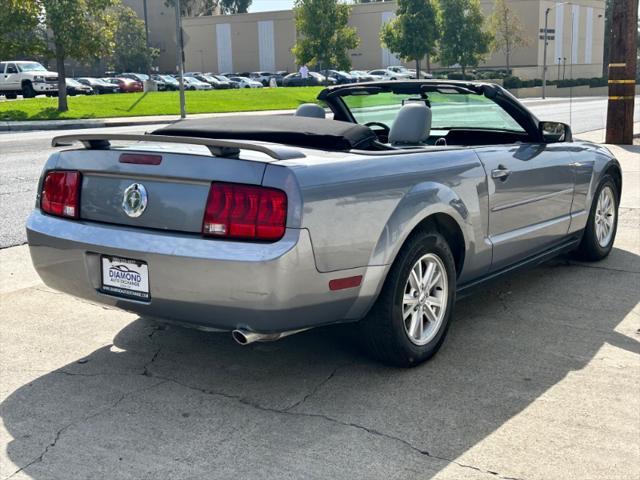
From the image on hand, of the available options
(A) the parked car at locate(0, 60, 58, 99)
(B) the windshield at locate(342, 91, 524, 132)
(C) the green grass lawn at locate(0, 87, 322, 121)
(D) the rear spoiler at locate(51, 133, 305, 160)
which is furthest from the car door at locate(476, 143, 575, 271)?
(A) the parked car at locate(0, 60, 58, 99)

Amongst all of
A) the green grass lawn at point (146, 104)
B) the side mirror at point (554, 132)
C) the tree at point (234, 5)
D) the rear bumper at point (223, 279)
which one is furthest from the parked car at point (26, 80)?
the tree at point (234, 5)

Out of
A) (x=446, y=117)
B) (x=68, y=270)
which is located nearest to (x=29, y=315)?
(x=68, y=270)

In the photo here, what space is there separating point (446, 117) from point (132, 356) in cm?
287

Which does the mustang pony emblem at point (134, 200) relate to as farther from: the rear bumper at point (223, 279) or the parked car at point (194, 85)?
the parked car at point (194, 85)

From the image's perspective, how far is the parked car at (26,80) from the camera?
38.8 meters

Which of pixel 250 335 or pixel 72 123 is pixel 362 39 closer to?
pixel 72 123

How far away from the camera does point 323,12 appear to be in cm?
4997

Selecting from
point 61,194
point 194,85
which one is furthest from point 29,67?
point 61,194

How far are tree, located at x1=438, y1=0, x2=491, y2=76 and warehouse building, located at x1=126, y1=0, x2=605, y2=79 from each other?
1461cm

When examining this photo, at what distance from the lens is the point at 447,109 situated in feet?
19.0

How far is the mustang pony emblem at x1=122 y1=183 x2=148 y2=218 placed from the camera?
12.4 feet

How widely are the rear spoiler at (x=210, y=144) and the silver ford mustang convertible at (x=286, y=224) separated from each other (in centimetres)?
1

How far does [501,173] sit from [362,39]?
8165 centimetres

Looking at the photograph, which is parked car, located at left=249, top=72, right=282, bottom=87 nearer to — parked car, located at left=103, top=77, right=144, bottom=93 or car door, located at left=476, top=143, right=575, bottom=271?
parked car, located at left=103, top=77, right=144, bottom=93
